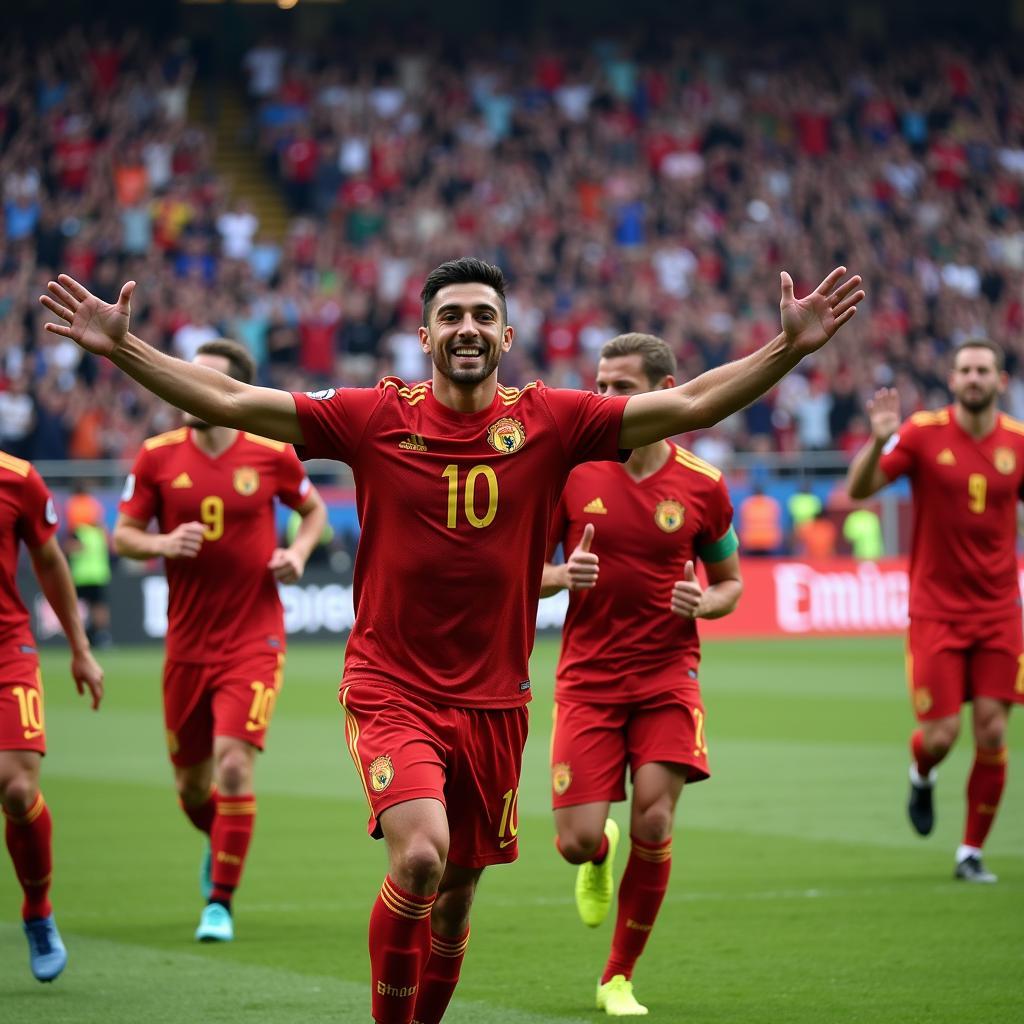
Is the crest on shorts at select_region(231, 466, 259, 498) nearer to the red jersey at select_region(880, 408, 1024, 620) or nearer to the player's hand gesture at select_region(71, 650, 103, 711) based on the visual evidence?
the player's hand gesture at select_region(71, 650, 103, 711)

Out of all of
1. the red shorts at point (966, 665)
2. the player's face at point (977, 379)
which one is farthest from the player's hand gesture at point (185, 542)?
the player's face at point (977, 379)

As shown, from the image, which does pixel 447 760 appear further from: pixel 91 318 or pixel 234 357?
pixel 234 357

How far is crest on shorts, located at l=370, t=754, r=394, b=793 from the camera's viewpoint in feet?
18.8

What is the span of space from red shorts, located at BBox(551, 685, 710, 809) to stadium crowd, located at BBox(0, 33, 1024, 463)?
18.5m

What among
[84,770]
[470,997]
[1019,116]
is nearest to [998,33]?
[1019,116]

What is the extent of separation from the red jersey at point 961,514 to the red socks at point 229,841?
368 cm

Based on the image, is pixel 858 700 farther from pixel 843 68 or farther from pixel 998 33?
pixel 998 33

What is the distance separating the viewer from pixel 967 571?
10.1m

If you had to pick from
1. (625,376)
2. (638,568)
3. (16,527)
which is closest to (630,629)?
(638,568)

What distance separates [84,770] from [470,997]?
8.10 metres

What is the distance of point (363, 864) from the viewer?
425 inches

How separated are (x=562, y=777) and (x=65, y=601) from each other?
7.00ft

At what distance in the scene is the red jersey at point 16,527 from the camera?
7652 millimetres

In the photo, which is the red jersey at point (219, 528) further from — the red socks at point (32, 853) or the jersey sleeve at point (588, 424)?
the jersey sleeve at point (588, 424)
